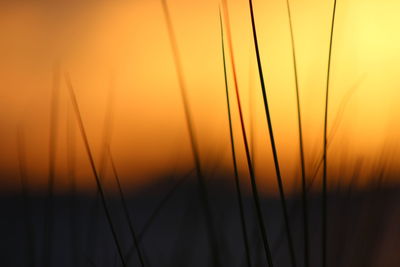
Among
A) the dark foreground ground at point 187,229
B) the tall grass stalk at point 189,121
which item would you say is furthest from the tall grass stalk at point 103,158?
the tall grass stalk at point 189,121

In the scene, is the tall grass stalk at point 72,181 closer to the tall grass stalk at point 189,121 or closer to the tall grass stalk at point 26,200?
the tall grass stalk at point 26,200

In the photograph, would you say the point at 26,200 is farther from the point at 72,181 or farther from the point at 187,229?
the point at 187,229

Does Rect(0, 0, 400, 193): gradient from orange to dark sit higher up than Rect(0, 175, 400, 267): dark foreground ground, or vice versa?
Rect(0, 0, 400, 193): gradient from orange to dark

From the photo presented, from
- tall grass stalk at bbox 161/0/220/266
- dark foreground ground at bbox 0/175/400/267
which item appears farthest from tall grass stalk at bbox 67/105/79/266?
tall grass stalk at bbox 161/0/220/266

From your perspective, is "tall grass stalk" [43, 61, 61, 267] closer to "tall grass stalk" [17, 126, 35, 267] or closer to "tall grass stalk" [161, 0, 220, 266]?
"tall grass stalk" [17, 126, 35, 267]

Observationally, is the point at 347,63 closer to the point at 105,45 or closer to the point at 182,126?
the point at 182,126

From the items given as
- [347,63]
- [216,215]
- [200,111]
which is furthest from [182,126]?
[347,63]
